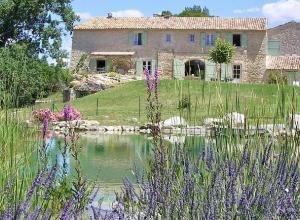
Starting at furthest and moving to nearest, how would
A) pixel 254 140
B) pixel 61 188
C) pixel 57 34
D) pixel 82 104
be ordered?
pixel 57 34 < pixel 82 104 < pixel 61 188 < pixel 254 140

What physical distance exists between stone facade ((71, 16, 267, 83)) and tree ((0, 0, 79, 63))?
419 centimetres

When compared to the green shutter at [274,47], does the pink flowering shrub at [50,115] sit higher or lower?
lower

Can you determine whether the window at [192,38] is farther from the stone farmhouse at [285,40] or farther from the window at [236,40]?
the stone farmhouse at [285,40]

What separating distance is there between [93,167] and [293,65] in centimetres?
3397

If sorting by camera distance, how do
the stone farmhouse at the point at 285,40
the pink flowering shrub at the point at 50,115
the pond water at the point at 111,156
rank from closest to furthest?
the pink flowering shrub at the point at 50,115 < the pond water at the point at 111,156 < the stone farmhouse at the point at 285,40

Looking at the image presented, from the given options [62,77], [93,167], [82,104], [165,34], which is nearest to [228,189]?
[93,167]

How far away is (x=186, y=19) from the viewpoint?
142 feet

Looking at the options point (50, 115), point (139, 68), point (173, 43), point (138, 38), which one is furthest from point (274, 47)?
point (50, 115)

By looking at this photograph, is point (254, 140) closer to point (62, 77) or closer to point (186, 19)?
point (62, 77)

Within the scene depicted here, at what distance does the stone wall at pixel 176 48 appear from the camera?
1671 inches

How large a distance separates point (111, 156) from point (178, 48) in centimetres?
2914

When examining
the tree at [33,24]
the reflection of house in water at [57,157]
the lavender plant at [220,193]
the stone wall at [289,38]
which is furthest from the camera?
the stone wall at [289,38]

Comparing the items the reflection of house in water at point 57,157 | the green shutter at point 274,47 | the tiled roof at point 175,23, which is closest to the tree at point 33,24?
the tiled roof at point 175,23

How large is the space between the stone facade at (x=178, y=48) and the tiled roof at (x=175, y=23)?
28cm
